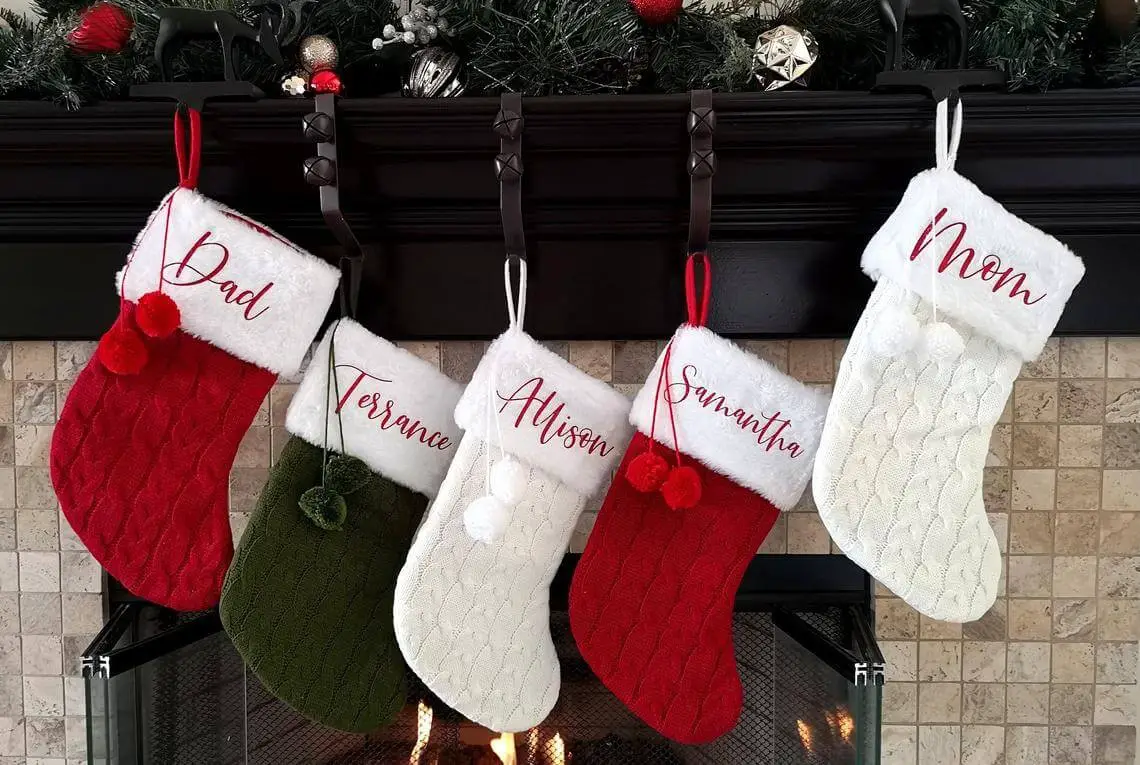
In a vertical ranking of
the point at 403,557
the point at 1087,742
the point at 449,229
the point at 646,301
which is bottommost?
the point at 1087,742

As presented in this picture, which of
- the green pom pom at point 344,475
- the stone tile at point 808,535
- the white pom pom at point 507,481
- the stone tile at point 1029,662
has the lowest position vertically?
the stone tile at point 1029,662

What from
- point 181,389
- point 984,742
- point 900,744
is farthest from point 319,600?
point 984,742

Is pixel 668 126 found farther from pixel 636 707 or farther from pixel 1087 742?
pixel 1087 742

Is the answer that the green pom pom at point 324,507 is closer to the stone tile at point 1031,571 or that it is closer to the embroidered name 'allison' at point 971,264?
the embroidered name 'allison' at point 971,264

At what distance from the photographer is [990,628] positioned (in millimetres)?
1221

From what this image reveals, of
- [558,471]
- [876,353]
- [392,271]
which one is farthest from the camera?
[392,271]

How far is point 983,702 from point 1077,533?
282 mm

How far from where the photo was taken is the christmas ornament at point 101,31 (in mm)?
997

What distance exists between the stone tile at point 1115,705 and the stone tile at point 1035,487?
29 centimetres

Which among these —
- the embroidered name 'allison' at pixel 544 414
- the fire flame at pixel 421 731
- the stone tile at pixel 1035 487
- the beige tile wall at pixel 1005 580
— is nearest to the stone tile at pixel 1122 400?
the beige tile wall at pixel 1005 580

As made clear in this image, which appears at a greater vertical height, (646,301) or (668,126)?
(668,126)

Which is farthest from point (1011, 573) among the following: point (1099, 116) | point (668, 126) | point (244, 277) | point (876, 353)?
point (244, 277)

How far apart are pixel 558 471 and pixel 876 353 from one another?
40 centimetres

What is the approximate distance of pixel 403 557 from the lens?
3.67 ft
